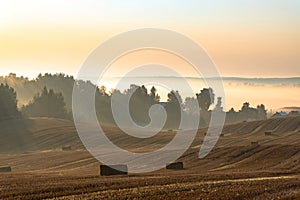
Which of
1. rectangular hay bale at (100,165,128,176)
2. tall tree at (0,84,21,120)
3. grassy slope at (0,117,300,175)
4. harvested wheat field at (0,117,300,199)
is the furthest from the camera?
tall tree at (0,84,21,120)

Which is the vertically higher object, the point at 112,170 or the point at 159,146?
the point at 159,146

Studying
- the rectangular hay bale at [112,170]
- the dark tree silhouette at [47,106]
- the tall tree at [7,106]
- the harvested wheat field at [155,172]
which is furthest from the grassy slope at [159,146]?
the dark tree silhouette at [47,106]

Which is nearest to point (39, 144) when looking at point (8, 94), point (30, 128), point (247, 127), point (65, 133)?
point (65, 133)

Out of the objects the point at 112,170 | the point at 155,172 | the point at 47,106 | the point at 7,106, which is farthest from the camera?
the point at 47,106

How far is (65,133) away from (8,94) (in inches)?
1007

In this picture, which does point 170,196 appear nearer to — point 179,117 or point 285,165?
point 285,165

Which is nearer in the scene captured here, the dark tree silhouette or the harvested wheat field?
the harvested wheat field

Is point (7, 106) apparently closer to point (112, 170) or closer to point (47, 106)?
point (47, 106)

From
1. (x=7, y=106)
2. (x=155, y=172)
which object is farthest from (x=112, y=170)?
(x=7, y=106)

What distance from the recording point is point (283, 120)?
379 feet

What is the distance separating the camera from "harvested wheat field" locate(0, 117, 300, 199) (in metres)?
24.1

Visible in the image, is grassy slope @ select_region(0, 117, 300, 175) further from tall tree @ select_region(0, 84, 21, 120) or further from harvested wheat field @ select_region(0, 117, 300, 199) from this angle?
tall tree @ select_region(0, 84, 21, 120)

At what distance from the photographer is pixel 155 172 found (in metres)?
44.0

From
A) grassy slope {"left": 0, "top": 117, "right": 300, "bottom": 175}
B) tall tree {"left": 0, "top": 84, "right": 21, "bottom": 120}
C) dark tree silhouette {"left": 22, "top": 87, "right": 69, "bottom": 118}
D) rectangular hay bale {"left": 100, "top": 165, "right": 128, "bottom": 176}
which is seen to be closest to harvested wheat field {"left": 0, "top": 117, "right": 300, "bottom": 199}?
grassy slope {"left": 0, "top": 117, "right": 300, "bottom": 175}
